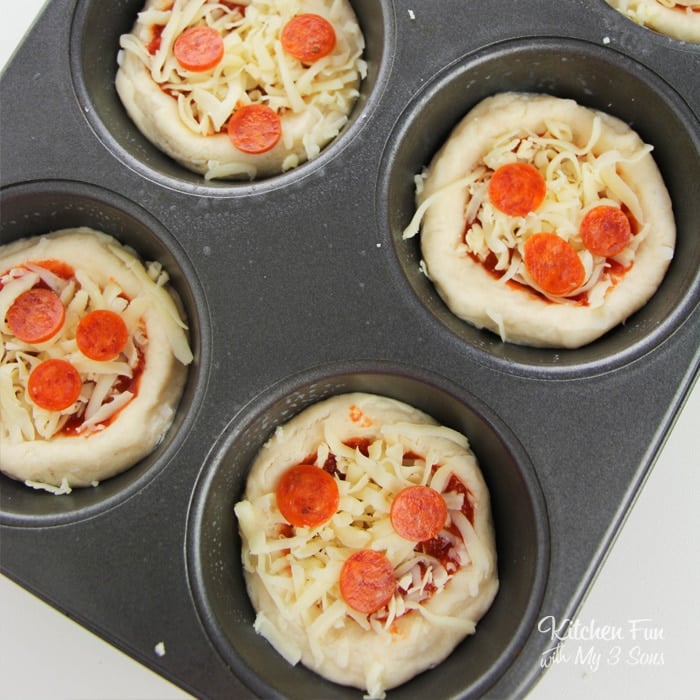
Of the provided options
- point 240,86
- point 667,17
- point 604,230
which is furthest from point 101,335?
point 667,17

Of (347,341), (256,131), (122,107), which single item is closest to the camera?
(347,341)

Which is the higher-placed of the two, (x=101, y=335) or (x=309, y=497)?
(x=101, y=335)

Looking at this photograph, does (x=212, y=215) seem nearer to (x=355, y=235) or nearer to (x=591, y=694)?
(x=355, y=235)

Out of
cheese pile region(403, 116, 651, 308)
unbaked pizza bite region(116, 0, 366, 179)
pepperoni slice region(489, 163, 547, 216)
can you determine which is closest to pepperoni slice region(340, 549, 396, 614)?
cheese pile region(403, 116, 651, 308)

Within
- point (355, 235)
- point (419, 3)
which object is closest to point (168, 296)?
point (355, 235)

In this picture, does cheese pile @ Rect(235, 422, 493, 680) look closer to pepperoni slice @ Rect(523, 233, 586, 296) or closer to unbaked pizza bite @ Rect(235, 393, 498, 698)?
unbaked pizza bite @ Rect(235, 393, 498, 698)

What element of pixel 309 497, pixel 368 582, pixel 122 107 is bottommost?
pixel 368 582

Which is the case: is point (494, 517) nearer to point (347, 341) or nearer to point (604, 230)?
point (347, 341)
